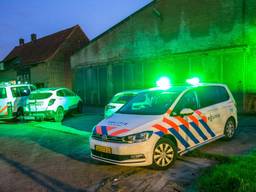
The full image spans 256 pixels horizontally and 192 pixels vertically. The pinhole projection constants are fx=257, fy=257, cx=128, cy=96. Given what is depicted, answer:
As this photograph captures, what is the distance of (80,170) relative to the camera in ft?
17.8

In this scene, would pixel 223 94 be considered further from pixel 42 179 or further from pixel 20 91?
pixel 20 91

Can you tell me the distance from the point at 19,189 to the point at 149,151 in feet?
8.01

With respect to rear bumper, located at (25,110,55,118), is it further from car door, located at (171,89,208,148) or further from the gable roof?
the gable roof

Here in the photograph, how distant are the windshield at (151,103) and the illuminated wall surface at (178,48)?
6281mm

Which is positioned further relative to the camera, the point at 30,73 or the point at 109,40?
the point at 30,73

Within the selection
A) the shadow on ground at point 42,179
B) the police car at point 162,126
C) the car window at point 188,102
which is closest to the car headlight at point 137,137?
the police car at point 162,126

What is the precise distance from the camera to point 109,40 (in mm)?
16812

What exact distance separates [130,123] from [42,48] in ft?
79.7

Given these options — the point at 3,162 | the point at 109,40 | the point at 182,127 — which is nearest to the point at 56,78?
the point at 109,40

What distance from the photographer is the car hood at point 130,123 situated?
500cm

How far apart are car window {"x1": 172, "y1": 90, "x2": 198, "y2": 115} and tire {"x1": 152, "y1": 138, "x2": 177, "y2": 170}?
0.83m

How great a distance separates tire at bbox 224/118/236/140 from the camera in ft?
22.8

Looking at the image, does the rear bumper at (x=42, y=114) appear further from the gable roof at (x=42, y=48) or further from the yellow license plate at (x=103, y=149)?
the gable roof at (x=42, y=48)

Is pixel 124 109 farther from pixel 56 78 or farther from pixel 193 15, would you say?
pixel 56 78
